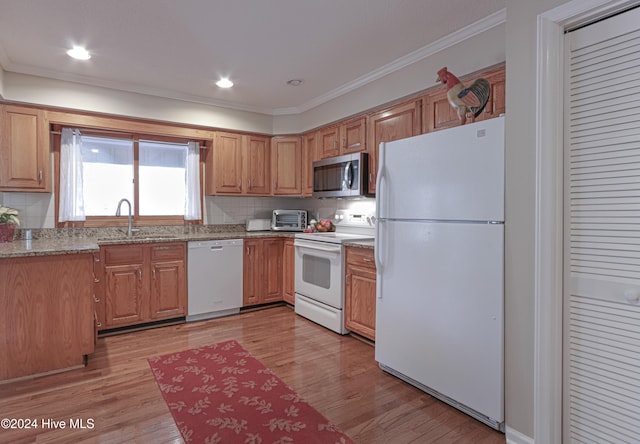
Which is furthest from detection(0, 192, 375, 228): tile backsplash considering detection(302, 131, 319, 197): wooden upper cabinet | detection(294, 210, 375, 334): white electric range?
detection(302, 131, 319, 197): wooden upper cabinet

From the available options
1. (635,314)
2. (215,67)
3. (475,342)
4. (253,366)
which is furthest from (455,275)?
(215,67)

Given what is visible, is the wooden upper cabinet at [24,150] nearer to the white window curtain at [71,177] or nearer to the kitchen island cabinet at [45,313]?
the white window curtain at [71,177]

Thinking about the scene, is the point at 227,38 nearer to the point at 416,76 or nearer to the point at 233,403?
the point at 416,76

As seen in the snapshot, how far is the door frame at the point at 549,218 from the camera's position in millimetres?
1605

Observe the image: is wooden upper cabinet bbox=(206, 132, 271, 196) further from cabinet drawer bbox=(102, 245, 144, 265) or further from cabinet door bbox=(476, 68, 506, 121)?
cabinet door bbox=(476, 68, 506, 121)

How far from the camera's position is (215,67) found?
313 centimetres

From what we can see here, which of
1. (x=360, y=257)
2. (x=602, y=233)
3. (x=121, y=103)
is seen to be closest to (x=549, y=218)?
(x=602, y=233)

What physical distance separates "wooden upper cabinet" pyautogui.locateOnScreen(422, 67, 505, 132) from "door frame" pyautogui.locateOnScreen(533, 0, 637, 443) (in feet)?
2.33

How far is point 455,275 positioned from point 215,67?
8.67 feet

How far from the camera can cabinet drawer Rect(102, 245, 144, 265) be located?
3305mm

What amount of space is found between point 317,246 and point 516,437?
2.23 metres

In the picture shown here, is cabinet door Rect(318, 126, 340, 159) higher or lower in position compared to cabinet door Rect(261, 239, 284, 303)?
higher

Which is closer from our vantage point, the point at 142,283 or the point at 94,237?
the point at 142,283

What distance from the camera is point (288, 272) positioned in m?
4.23
